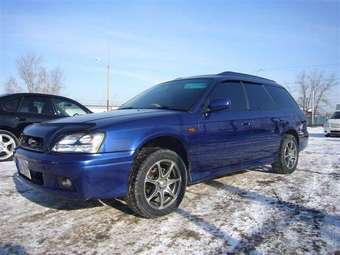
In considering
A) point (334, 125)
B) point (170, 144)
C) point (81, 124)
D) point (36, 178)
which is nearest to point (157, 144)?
point (170, 144)

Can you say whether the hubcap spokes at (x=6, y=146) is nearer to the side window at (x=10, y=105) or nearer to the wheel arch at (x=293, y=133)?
the side window at (x=10, y=105)

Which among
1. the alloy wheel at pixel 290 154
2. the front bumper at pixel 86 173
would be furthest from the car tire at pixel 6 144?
the alloy wheel at pixel 290 154

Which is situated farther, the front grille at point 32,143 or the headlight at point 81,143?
the front grille at point 32,143

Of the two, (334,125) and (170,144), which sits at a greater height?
(170,144)

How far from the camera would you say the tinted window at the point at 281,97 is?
5973mm

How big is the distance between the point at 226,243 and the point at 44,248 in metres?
1.50

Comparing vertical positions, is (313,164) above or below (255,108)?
below

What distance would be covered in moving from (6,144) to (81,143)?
14.9ft

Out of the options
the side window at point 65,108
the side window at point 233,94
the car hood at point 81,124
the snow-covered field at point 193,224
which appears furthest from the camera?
the side window at point 65,108

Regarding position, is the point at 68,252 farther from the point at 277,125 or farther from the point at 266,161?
the point at 277,125

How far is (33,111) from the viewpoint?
7.63 m

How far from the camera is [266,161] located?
18.2ft

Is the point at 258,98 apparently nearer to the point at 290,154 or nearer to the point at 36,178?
the point at 290,154

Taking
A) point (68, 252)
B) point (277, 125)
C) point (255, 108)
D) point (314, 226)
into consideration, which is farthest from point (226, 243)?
point (277, 125)
